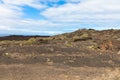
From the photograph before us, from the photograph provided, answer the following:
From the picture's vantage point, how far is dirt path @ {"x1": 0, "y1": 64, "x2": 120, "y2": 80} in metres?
16.8

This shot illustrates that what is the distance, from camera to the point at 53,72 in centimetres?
1844

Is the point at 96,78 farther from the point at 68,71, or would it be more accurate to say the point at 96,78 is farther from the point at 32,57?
the point at 32,57

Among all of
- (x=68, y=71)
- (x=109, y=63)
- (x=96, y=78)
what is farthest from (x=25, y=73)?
(x=109, y=63)

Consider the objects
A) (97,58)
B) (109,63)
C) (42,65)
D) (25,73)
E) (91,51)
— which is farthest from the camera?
(91,51)

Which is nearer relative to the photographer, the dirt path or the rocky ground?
the dirt path

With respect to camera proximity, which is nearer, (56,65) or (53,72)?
(53,72)

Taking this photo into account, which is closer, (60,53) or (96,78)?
(96,78)

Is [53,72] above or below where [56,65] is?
below

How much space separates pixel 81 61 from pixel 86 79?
5896 mm

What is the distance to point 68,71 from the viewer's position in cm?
1881

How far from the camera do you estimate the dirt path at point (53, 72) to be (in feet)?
55.1

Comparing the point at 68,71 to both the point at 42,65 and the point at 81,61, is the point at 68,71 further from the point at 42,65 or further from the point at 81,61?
the point at 81,61

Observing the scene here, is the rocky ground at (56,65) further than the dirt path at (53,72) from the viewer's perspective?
Yes

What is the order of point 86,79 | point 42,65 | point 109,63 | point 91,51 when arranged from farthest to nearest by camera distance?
point 91,51, point 109,63, point 42,65, point 86,79
